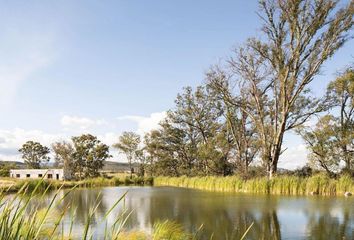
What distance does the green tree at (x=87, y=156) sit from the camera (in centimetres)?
4697

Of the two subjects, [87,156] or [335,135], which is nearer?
[335,135]

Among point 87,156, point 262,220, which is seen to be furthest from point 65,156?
point 262,220

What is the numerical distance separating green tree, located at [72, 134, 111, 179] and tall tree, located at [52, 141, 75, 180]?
1.55ft

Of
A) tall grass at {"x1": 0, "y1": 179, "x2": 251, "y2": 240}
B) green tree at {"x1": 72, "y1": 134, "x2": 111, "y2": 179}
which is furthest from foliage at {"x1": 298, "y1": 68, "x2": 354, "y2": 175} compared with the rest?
green tree at {"x1": 72, "y1": 134, "x2": 111, "y2": 179}

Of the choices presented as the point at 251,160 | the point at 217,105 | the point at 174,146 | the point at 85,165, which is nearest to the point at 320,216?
the point at 251,160

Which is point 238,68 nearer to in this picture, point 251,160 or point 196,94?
point 251,160

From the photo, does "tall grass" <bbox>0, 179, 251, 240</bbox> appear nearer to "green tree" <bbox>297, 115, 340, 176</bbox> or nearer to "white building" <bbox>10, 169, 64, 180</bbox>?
"green tree" <bbox>297, 115, 340, 176</bbox>

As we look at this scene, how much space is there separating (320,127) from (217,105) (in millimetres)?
14104

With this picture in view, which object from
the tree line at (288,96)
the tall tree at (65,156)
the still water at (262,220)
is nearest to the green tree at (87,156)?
the tall tree at (65,156)

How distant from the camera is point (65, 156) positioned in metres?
47.7

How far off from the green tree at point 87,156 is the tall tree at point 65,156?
47cm

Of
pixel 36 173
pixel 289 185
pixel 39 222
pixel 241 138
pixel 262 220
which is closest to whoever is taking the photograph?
pixel 39 222

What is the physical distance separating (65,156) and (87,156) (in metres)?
2.77

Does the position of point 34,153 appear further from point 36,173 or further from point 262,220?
point 262,220
